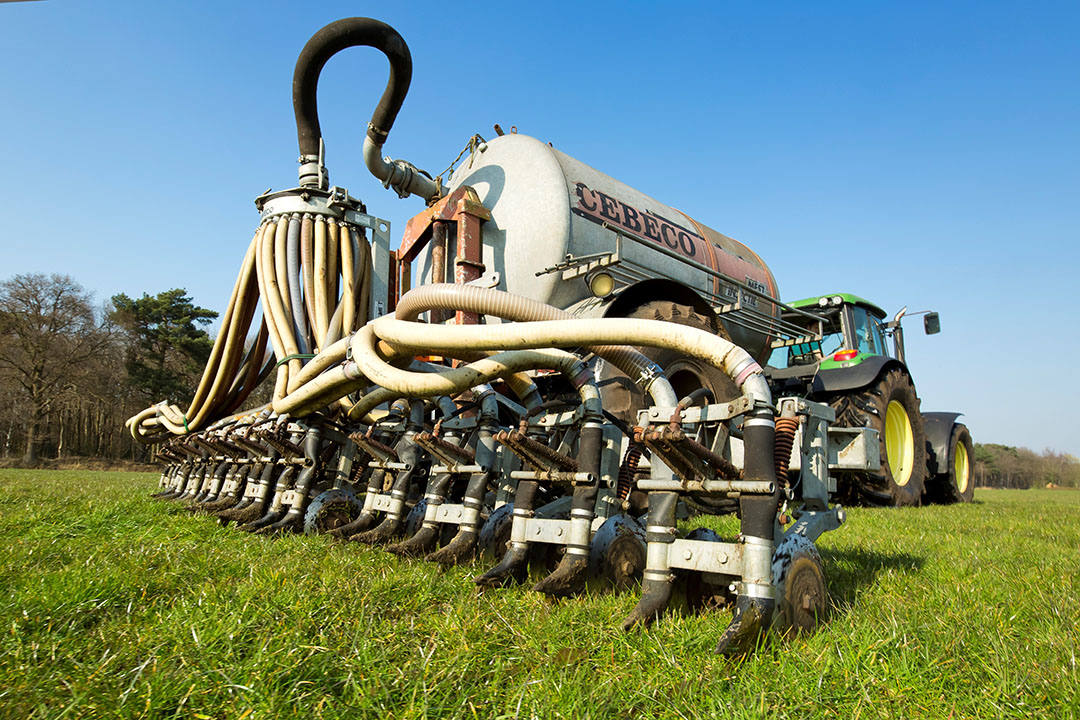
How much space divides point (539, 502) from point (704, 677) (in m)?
1.96

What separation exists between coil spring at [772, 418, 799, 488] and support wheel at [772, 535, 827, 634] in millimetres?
196

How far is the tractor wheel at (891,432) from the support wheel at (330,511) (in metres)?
4.38

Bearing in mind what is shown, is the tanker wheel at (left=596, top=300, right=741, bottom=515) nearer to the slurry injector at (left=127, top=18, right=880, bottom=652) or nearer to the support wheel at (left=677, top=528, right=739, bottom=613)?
the slurry injector at (left=127, top=18, right=880, bottom=652)

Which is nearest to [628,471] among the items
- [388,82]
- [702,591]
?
[702,591]

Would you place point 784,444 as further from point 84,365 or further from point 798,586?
point 84,365

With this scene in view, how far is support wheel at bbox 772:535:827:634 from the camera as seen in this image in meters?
1.78

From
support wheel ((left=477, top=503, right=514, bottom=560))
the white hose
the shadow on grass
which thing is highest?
the white hose

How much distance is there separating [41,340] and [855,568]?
2735 cm

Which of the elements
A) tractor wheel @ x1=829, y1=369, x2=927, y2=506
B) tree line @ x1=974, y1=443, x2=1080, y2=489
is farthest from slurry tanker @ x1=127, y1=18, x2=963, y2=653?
tree line @ x1=974, y1=443, x2=1080, y2=489

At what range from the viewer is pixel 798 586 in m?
1.83

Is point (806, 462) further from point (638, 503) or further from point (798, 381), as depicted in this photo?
point (798, 381)

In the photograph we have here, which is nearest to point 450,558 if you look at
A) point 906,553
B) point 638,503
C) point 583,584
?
point 583,584

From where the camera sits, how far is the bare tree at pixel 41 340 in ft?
73.1

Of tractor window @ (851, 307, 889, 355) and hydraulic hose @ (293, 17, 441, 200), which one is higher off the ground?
hydraulic hose @ (293, 17, 441, 200)
